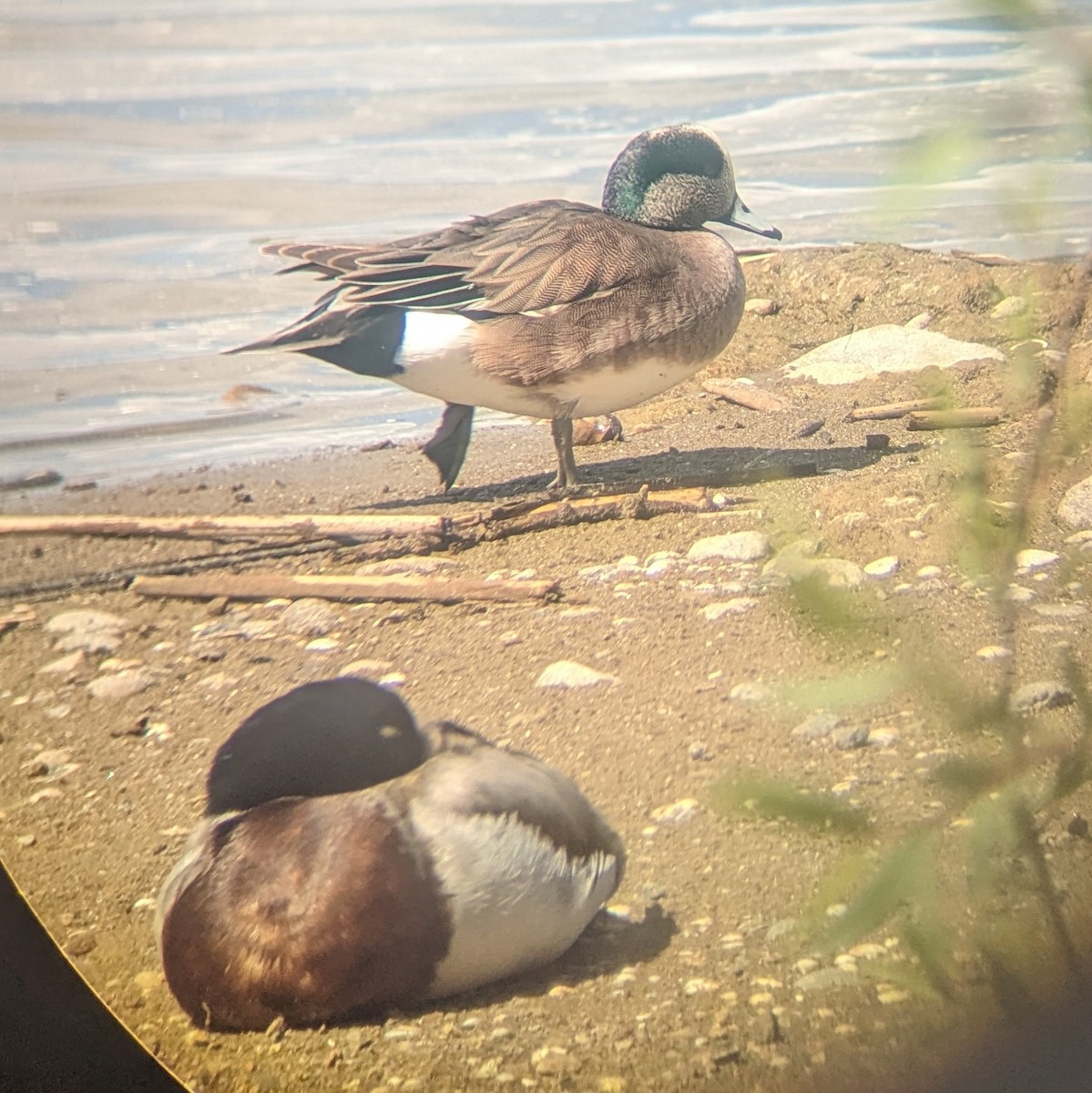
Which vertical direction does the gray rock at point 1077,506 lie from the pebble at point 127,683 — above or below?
above

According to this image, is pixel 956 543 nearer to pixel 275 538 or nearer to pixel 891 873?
pixel 891 873

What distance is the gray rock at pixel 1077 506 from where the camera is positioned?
110 cm

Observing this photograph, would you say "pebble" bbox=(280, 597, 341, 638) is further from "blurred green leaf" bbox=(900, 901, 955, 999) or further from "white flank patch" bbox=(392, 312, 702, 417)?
"blurred green leaf" bbox=(900, 901, 955, 999)

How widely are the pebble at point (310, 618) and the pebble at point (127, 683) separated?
12 cm

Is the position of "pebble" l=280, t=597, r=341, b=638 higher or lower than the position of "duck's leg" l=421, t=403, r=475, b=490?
lower

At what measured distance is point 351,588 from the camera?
1102mm

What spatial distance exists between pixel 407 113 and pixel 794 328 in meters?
0.39

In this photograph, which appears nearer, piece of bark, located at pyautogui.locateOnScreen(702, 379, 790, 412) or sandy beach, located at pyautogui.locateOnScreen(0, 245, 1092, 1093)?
sandy beach, located at pyautogui.locateOnScreen(0, 245, 1092, 1093)

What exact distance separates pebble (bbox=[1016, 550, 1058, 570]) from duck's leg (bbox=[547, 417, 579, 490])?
38 centimetres

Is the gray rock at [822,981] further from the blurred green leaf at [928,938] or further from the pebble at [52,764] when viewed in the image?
the pebble at [52,764]

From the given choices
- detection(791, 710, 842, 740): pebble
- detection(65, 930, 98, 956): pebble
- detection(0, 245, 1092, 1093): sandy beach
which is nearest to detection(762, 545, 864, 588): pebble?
detection(0, 245, 1092, 1093): sandy beach

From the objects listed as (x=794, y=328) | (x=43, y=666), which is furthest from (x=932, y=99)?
(x=43, y=666)

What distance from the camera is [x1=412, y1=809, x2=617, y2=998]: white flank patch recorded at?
1.11 metres

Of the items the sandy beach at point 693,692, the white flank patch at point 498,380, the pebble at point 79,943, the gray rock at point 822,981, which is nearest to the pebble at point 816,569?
the sandy beach at point 693,692
